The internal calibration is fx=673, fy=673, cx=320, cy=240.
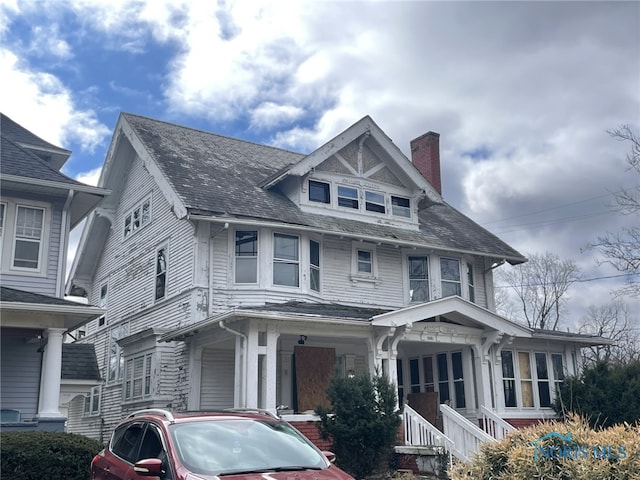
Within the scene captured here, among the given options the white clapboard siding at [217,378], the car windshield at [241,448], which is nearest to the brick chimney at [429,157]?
Answer: the white clapboard siding at [217,378]

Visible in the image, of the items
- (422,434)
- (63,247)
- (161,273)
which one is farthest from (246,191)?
(422,434)

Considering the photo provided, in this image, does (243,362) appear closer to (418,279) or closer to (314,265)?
(314,265)

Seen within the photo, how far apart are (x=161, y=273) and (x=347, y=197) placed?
20.4 ft

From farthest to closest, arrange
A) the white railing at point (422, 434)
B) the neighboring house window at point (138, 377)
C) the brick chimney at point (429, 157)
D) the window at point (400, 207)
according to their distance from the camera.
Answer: the brick chimney at point (429, 157) < the window at point (400, 207) < the neighboring house window at point (138, 377) < the white railing at point (422, 434)

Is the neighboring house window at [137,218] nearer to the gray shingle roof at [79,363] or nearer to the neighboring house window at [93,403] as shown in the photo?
the gray shingle roof at [79,363]

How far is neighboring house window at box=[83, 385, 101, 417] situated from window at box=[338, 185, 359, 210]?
1042 centimetres

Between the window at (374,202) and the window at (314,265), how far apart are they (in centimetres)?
280

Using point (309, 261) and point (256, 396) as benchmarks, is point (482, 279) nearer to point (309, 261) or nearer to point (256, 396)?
point (309, 261)

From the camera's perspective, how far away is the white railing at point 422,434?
14695mm

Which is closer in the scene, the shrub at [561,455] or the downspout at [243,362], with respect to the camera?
the shrub at [561,455]

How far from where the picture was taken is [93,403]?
2333cm

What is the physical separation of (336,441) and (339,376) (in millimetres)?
1281

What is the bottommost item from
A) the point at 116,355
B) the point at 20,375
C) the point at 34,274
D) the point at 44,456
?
the point at 44,456

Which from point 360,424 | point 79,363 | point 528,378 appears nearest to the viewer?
point 360,424
